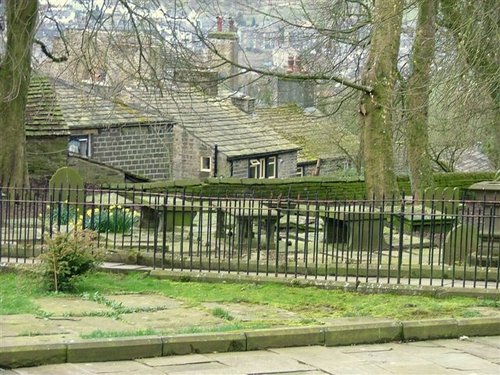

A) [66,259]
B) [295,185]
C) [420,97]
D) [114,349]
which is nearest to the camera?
[114,349]

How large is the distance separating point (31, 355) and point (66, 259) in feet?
13.3

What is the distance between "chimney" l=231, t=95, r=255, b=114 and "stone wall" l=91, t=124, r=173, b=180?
5.15 metres

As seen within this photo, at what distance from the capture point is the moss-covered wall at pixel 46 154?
35594mm

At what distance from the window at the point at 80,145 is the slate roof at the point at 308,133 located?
10830 mm

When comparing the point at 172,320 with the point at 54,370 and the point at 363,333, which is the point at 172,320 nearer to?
the point at 363,333

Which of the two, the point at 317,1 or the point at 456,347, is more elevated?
the point at 317,1

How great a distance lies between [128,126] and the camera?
137 ft

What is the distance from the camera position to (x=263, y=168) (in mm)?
46375

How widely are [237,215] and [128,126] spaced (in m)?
25.2

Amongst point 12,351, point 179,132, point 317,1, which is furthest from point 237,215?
point 179,132

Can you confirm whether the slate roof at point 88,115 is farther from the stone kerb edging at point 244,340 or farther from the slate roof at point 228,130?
the stone kerb edging at point 244,340

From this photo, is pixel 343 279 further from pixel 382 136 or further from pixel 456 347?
pixel 382 136

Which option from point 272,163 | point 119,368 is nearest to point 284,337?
point 119,368

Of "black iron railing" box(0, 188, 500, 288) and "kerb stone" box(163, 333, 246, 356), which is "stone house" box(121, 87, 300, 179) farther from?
"kerb stone" box(163, 333, 246, 356)
